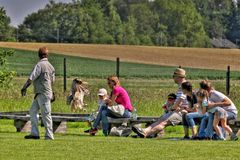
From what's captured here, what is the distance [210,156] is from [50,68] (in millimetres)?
4584

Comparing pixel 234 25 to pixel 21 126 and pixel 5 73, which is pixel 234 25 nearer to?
pixel 5 73

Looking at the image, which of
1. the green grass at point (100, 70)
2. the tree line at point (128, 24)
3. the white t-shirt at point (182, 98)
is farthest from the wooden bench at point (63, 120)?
the tree line at point (128, 24)

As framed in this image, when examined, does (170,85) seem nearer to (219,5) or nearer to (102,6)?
(102,6)

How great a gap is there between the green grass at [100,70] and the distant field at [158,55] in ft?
9.02

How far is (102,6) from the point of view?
135750mm

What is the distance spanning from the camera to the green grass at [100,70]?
158ft

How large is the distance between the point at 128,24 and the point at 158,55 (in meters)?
54.9

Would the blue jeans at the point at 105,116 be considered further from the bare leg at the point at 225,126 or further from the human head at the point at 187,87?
the bare leg at the point at 225,126

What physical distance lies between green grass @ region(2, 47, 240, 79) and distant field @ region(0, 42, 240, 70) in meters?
2.75

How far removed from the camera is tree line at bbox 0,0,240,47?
110 m

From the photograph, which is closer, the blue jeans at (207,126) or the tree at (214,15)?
the blue jeans at (207,126)

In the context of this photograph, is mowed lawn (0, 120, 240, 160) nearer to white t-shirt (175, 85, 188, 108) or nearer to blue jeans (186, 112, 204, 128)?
blue jeans (186, 112, 204, 128)

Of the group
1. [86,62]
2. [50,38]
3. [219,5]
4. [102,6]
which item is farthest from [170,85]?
[219,5]

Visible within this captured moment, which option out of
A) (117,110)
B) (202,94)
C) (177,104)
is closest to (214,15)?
(117,110)
